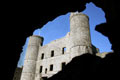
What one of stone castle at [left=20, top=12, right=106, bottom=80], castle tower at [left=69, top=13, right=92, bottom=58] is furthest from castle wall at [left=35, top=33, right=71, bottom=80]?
castle tower at [left=69, top=13, right=92, bottom=58]

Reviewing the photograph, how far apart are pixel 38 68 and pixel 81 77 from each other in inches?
519

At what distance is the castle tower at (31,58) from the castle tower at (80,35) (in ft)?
→ 30.2

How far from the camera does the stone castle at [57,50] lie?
578 inches

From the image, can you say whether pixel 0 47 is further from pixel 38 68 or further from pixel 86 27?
pixel 38 68

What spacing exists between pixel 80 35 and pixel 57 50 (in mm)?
5501

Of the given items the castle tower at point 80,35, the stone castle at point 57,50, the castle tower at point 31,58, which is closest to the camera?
the castle tower at point 80,35

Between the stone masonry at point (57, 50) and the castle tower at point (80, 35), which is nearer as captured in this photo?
the castle tower at point (80, 35)

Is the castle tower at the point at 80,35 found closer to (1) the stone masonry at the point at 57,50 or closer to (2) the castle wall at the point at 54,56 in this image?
(1) the stone masonry at the point at 57,50

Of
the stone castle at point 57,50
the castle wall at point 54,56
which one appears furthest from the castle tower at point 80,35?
the castle wall at point 54,56

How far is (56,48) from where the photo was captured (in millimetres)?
18922

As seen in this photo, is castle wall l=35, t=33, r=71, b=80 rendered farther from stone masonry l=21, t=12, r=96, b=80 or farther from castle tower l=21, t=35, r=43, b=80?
castle tower l=21, t=35, r=43, b=80

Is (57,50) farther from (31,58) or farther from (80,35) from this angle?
(31,58)

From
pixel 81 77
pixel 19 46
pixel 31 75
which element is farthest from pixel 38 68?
pixel 19 46

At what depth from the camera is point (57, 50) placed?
61.0 feet
